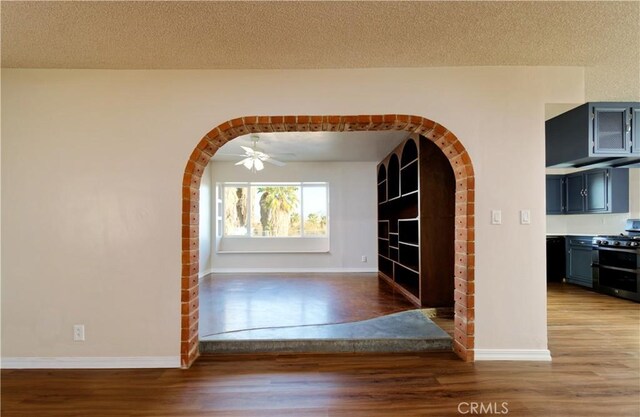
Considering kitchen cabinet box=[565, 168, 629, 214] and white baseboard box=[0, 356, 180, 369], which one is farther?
kitchen cabinet box=[565, 168, 629, 214]

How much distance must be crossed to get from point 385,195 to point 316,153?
1561 mm

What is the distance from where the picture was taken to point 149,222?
267cm

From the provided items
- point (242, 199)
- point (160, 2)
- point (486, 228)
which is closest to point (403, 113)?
point (486, 228)

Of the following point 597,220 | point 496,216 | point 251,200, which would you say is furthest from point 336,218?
point 597,220

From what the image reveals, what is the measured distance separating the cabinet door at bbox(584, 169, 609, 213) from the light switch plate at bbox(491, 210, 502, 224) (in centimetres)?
437

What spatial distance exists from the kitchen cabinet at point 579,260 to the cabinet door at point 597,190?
22.0 inches

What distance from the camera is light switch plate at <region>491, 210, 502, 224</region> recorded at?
2.69 m

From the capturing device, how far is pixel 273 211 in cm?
730

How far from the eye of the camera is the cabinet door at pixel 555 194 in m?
6.37

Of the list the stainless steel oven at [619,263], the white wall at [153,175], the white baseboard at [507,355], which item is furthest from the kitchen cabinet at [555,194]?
the white baseboard at [507,355]

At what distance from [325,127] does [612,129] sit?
2.89 m

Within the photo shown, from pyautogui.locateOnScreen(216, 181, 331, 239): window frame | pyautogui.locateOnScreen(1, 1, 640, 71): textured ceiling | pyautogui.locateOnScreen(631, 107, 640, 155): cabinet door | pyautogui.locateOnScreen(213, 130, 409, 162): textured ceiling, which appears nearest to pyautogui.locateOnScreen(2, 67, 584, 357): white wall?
pyautogui.locateOnScreen(1, 1, 640, 71): textured ceiling

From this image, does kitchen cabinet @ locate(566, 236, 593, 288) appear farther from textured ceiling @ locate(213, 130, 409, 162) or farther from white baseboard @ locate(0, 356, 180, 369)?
white baseboard @ locate(0, 356, 180, 369)

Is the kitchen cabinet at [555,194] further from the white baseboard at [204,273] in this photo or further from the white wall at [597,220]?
the white baseboard at [204,273]
